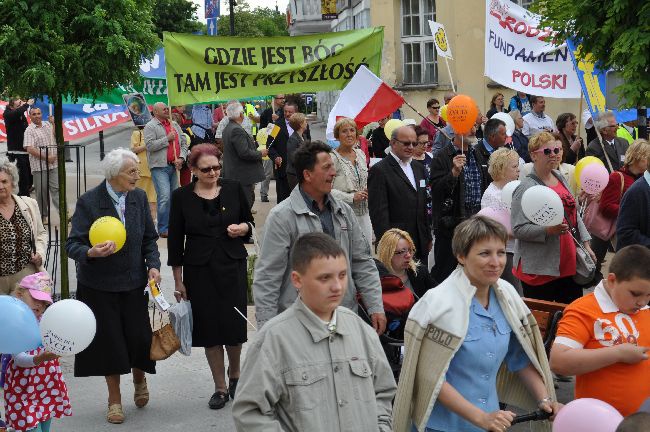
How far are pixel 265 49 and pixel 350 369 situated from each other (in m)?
7.99

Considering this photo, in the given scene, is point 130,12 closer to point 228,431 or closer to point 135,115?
point 228,431

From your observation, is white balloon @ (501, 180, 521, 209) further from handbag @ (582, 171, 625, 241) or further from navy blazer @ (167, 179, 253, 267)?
navy blazer @ (167, 179, 253, 267)

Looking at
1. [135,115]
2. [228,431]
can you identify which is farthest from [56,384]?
[135,115]

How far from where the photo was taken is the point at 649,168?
7066mm

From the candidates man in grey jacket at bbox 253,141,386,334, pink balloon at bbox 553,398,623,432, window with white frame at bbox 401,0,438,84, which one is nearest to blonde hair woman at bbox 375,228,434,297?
man in grey jacket at bbox 253,141,386,334

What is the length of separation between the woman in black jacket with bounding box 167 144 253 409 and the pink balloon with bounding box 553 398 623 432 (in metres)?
3.63

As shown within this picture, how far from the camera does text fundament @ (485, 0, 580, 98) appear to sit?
15086mm

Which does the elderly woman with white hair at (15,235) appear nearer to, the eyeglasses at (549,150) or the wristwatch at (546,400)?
the eyeglasses at (549,150)

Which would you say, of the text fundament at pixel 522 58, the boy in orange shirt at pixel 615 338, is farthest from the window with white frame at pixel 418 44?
the boy in orange shirt at pixel 615 338

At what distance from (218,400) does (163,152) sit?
7.03 m

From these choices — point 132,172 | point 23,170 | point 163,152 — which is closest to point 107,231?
point 132,172

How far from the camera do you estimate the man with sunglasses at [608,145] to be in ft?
41.4

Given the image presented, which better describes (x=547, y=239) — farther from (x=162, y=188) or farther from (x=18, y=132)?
(x=18, y=132)

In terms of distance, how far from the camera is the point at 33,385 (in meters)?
6.19
